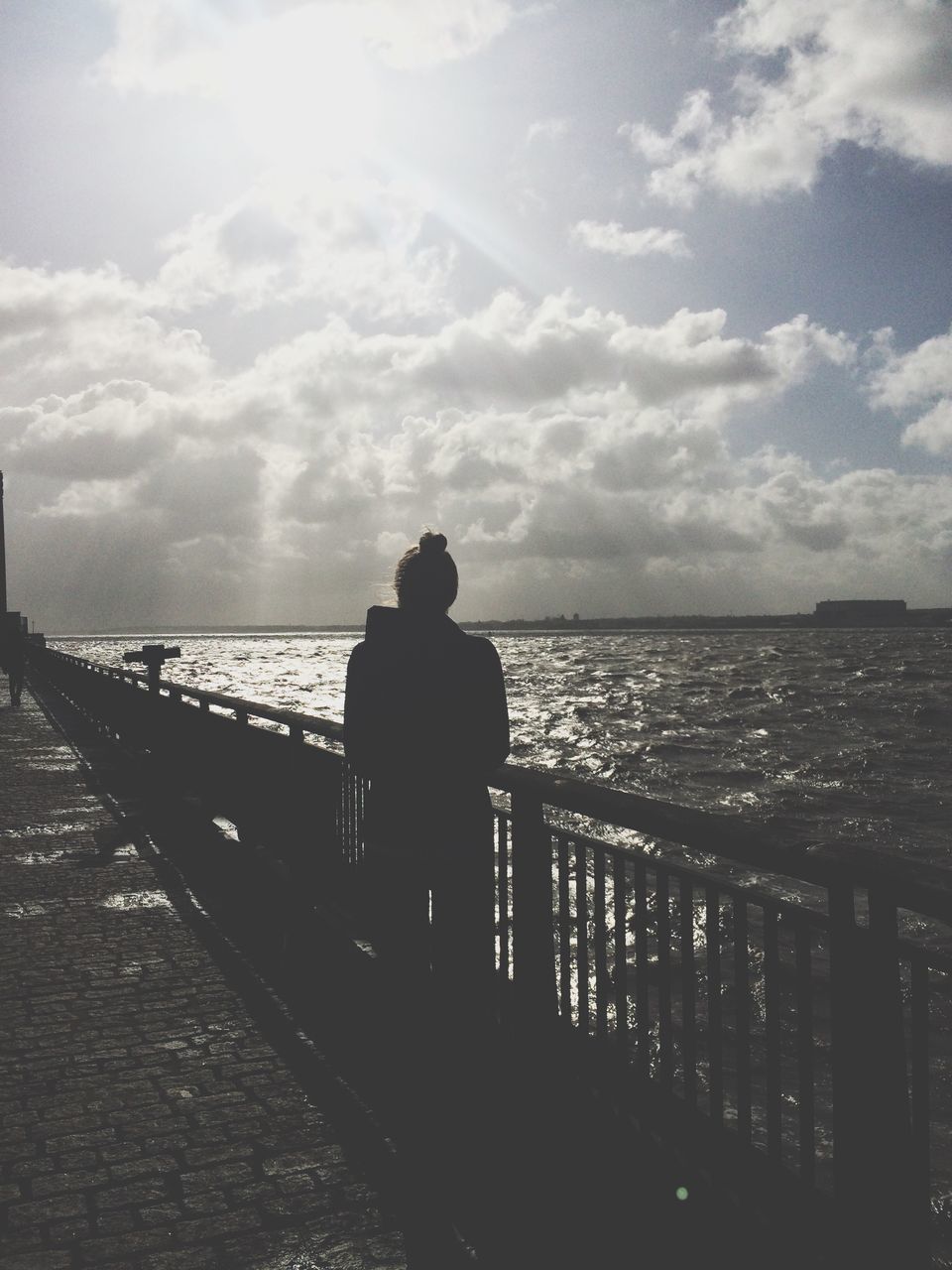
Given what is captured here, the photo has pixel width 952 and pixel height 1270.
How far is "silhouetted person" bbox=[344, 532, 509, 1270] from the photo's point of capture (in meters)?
3.72

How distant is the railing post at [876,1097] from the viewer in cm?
239

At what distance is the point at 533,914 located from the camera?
3891 mm

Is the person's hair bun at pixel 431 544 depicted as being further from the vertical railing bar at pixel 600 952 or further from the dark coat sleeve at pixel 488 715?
the vertical railing bar at pixel 600 952

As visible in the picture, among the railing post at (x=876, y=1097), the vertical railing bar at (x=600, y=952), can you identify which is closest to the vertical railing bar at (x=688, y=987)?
the vertical railing bar at (x=600, y=952)

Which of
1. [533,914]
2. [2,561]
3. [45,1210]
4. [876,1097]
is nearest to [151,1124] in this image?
[45,1210]

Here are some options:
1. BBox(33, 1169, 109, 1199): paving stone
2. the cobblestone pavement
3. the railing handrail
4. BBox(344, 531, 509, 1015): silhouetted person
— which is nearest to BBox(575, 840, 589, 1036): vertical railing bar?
the railing handrail

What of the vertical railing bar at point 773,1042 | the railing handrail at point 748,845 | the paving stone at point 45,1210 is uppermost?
the railing handrail at point 748,845

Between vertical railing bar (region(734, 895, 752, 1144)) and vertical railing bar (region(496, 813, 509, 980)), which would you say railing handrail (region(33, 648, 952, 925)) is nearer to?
vertical railing bar (region(734, 895, 752, 1144))

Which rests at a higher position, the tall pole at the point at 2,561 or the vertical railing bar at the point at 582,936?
the tall pole at the point at 2,561

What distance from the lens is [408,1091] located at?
14.6 feet

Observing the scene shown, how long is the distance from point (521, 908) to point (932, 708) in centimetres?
5252

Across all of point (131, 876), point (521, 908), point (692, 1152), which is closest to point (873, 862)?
point (692, 1152)

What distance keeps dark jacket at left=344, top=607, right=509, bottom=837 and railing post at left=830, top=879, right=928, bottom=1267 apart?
1549 millimetres

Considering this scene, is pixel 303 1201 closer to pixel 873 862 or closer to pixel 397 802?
pixel 397 802
